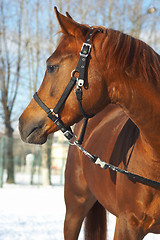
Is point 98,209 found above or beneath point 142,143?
beneath

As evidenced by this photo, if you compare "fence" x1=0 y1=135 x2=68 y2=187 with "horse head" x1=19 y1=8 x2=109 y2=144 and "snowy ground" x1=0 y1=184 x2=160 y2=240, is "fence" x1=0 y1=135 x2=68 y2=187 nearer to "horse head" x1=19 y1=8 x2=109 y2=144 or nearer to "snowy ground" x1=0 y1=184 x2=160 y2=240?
"snowy ground" x1=0 y1=184 x2=160 y2=240

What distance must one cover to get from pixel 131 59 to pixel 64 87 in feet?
1.49

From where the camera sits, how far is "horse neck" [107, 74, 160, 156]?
1962 millimetres

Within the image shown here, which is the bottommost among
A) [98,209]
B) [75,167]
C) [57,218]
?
[57,218]

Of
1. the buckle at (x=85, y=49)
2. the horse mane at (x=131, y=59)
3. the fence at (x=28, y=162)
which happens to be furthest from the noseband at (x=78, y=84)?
the fence at (x=28, y=162)

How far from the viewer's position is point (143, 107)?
1.97 meters

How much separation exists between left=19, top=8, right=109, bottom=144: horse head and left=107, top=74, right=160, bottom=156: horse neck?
97mm

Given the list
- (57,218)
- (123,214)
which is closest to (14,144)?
(57,218)

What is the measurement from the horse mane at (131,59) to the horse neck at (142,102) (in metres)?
0.05

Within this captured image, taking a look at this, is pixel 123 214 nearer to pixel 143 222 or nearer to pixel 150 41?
pixel 143 222

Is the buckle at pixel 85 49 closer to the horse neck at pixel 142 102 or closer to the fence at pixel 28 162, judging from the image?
the horse neck at pixel 142 102

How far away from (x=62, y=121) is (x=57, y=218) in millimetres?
4505

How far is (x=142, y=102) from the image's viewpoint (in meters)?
1.96

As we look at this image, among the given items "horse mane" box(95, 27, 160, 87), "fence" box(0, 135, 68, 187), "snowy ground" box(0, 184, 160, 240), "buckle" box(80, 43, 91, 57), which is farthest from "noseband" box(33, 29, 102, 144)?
"fence" box(0, 135, 68, 187)
